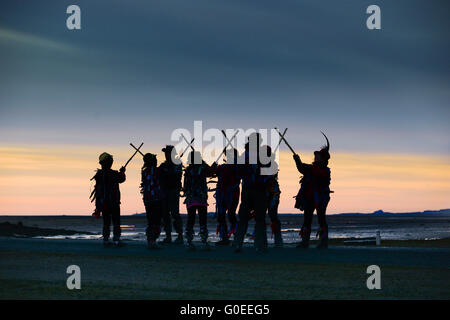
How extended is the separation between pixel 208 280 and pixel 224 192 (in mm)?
5621

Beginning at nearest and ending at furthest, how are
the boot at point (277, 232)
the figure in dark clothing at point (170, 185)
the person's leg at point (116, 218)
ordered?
the boot at point (277, 232), the person's leg at point (116, 218), the figure in dark clothing at point (170, 185)

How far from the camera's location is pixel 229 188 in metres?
16.3

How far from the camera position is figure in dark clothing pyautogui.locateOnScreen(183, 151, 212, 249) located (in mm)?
15812

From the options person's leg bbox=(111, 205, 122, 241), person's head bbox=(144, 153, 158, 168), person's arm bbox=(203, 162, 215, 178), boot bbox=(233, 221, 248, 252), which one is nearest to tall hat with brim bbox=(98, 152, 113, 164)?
person's head bbox=(144, 153, 158, 168)

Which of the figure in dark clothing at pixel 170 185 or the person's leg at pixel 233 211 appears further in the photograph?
the figure in dark clothing at pixel 170 185

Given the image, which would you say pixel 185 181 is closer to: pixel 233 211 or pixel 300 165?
pixel 233 211

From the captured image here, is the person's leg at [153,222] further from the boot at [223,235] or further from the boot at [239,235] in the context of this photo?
the boot at [239,235]

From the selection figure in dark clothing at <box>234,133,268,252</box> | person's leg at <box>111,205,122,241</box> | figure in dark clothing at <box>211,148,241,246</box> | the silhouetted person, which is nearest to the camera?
figure in dark clothing at <box>234,133,268,252</box>

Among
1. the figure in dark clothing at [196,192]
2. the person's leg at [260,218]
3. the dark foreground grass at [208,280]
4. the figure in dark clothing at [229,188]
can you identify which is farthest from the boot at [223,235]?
the dark foreground grass at [208,280]

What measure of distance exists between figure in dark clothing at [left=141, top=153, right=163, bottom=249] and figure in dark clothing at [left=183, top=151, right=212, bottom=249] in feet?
2.26

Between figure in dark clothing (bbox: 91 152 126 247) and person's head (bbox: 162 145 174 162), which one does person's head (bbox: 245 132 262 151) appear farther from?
figure in dark clothing (bbox: 91 152 126 247)

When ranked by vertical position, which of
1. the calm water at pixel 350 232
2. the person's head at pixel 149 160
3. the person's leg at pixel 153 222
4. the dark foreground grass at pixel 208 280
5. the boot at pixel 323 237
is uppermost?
the person's head at pixel 149 160

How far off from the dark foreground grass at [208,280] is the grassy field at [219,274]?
0.04ft

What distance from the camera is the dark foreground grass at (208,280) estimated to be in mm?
9430
